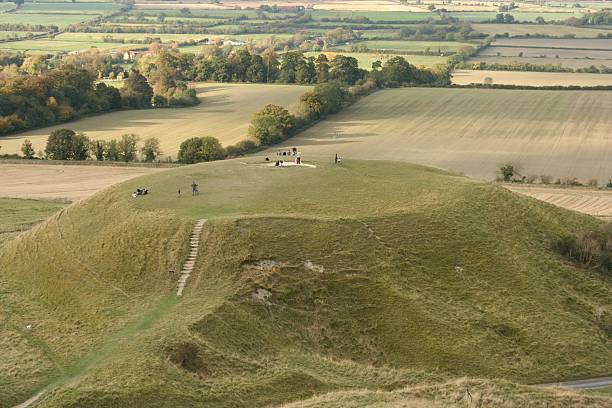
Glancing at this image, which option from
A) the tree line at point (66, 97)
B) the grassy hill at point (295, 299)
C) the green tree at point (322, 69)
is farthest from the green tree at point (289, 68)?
the grassy hill at point (295, 299)

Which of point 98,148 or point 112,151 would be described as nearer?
point 112,151

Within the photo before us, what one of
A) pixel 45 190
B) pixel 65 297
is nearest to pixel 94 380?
pixel 65 297

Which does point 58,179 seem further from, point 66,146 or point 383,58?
point 383,58

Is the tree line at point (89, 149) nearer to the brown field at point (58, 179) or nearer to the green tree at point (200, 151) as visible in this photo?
the brown field at point (58, 179)

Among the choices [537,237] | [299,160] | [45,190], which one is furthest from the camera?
[45,190]

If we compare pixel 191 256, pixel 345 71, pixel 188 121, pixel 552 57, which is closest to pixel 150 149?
pixel 188 121

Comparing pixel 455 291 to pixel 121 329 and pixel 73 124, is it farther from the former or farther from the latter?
pixel 73 124

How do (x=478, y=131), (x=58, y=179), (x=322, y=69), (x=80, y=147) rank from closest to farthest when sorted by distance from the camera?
1. (x=58, y=179)
2. (x=80, y=147)
3. (x=478, y=131)
4. (x=322, y=69)
